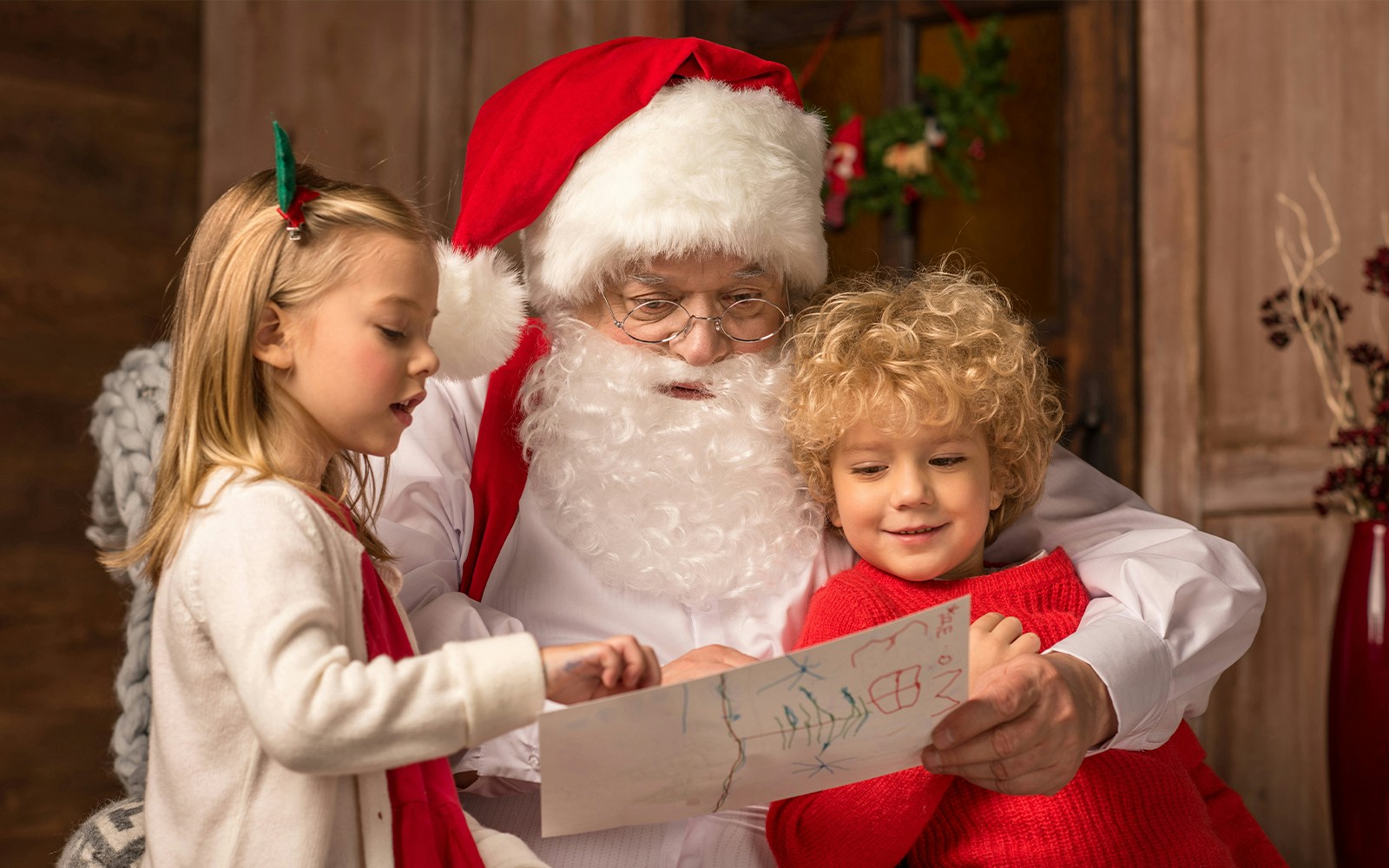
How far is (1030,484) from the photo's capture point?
1742mm

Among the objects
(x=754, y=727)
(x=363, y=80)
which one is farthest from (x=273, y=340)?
(x=363, y=80)

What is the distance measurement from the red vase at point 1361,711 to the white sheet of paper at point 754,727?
1489mm

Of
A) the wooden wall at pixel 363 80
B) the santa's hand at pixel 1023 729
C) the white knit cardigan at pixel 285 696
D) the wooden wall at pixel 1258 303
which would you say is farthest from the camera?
the wooden wall at pixel 363 80

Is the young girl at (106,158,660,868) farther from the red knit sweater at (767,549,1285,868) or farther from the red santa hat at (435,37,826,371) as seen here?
the red santa hat at (435,37,826,371)

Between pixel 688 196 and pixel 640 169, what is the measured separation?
0.28 ft

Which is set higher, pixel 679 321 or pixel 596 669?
pixel 679 321

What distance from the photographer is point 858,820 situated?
4.76ft

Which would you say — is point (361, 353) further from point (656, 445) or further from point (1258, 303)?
point (1258, 303)

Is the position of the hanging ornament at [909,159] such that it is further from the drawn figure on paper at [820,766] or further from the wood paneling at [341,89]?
→ the drawn figure on paper at [820,766]

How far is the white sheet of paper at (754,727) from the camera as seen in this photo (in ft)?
3.53

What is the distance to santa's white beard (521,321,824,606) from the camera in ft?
5.82

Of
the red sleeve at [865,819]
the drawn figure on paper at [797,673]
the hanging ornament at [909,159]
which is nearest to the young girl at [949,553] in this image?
the red sleeve at [865,819]

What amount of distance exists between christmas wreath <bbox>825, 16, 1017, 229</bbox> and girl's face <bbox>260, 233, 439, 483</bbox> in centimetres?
235

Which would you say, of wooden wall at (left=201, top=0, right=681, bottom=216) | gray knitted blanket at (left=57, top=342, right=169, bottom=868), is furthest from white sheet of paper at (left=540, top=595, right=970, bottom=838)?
wooden wall at (left=201, top=0, right=681, bottom=216)
